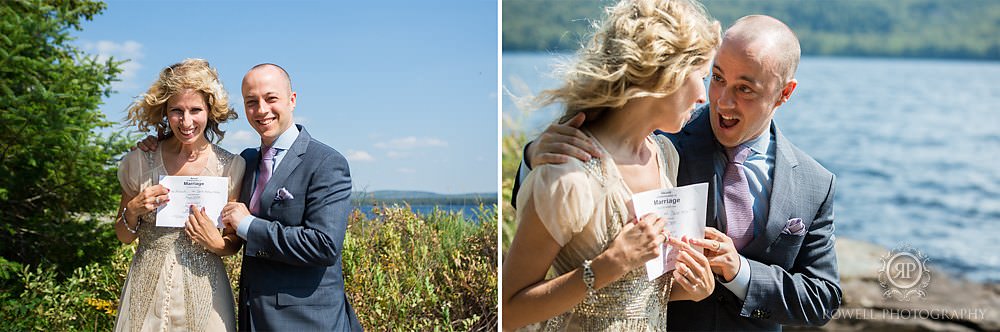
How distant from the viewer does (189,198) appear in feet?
9.77

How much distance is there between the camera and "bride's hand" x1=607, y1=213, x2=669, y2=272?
2.14 metres

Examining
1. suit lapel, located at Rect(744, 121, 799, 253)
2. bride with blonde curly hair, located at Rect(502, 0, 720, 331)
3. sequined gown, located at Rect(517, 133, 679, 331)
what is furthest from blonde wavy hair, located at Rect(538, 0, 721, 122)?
suit lapel, located at Rect(744, 121, 799, 253)

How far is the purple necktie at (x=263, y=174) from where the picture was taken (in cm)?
303

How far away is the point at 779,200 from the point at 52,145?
3.92 meters

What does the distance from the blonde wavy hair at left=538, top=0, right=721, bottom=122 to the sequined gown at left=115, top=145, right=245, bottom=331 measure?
1654 millimetres

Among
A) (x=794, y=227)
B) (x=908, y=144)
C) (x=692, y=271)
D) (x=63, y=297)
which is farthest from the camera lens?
(x=908, y=144)

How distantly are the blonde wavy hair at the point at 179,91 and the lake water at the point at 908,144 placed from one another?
37.7 ft

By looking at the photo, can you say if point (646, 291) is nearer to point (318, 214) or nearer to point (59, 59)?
point (318, 214)

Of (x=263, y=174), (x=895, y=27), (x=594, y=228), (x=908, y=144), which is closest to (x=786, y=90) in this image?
(x=594, y=228)

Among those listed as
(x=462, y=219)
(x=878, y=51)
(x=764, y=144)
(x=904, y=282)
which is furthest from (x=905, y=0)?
(x=764, y=144)

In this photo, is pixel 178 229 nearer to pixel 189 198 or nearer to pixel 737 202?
pixel 189 198

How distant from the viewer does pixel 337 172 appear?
3.06 meters

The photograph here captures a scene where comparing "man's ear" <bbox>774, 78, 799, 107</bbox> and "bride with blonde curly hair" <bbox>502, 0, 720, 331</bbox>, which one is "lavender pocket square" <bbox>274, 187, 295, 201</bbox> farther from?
"man's ear" <bbox>774, 78, 799, 107</bbox>

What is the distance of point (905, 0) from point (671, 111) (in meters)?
17.5
